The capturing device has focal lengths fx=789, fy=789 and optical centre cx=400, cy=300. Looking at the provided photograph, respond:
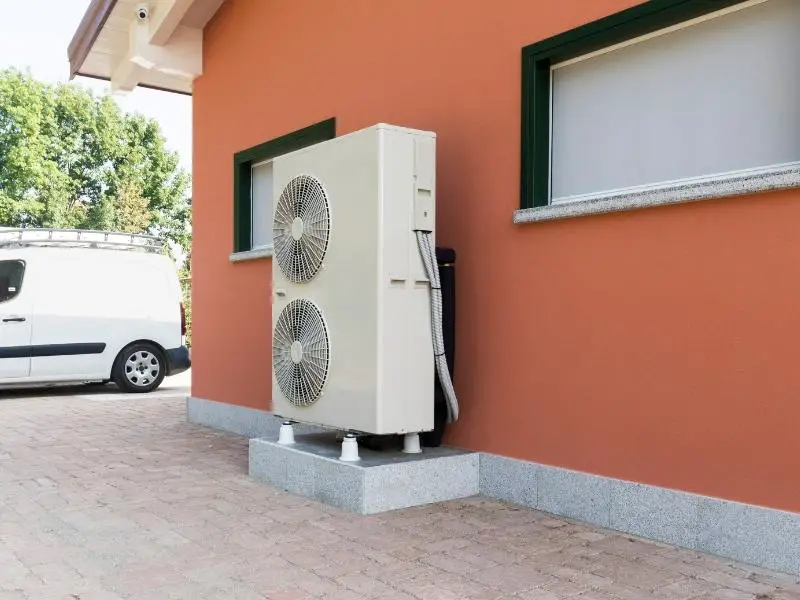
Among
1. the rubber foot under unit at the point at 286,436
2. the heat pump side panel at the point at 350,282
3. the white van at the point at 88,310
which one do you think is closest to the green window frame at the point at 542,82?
the heat pump side panel at the point at 350,282

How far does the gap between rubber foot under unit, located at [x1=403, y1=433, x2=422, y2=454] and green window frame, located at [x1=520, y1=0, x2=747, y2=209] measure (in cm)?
156

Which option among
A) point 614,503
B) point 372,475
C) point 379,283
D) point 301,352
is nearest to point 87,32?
point 301,352

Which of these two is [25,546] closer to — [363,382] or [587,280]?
[363,382]

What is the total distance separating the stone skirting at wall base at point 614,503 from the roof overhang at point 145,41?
496 cm

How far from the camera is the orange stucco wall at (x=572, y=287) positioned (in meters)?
3.59

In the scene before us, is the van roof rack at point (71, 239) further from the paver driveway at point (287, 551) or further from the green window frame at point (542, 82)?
the green window frame at point (542, 82)

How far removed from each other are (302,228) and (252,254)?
A: 8.36ft

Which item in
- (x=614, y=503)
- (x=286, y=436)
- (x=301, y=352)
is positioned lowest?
(x=614, y=503)

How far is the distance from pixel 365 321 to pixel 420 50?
2.09 metres

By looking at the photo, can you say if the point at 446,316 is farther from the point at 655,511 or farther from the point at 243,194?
the point at 243,194

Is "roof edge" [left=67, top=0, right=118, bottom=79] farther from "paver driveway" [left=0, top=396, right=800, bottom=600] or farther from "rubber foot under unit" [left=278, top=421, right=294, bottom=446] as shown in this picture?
"rubber foot under unit" [left=278, top=421, right=294, bottom=446]

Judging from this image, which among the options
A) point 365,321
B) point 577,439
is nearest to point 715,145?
point 577,439

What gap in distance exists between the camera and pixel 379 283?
15.1ft

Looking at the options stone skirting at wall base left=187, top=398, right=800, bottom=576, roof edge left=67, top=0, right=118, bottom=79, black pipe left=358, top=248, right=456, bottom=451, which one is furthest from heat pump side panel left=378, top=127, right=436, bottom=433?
roof edge left=67, top=0, right=118, bottom=79
